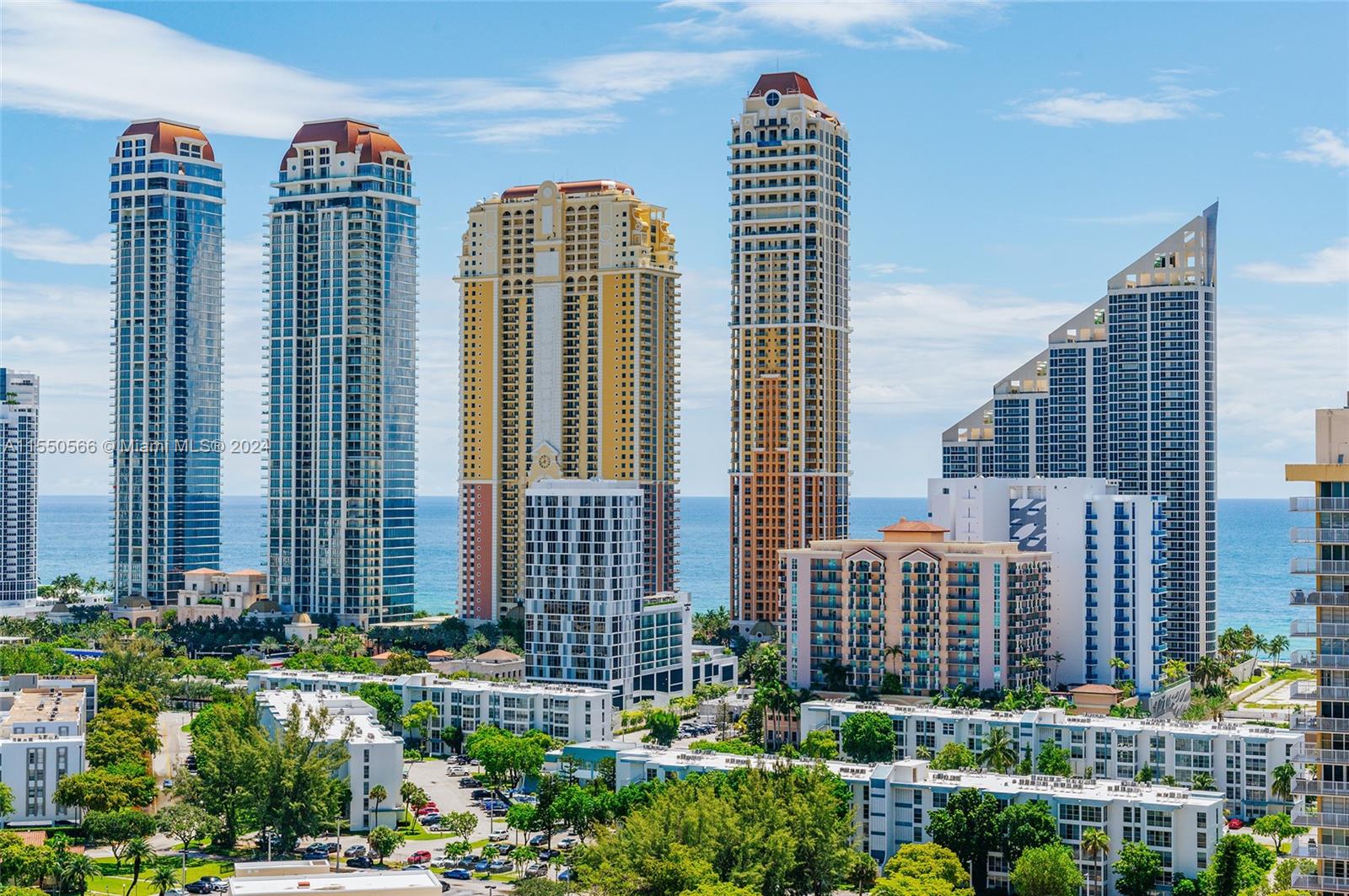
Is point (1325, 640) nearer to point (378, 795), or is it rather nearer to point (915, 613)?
point (378, 795)

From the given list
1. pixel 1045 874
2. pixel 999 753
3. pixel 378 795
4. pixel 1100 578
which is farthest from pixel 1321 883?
pixel 1100 578

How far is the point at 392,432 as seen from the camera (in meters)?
167

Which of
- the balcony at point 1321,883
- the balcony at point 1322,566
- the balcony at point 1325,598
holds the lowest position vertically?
the balcony at point 1321,883

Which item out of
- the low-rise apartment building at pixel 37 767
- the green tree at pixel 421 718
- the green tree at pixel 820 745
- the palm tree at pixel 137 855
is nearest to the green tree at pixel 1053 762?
the green tree at pixel 820 745

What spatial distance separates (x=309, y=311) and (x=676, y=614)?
56100mm

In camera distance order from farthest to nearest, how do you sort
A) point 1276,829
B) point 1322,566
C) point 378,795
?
point 378,795
point 1276,829
point 1322,566

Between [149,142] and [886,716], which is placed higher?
[149,142]

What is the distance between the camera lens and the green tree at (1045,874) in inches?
2835

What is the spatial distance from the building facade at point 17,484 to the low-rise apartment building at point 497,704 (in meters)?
77.6

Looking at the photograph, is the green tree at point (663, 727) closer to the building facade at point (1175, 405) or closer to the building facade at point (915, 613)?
the building facade at point (915, 613)

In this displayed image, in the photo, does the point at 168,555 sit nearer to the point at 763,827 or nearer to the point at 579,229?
the point at 579,229

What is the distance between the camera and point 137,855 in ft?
254

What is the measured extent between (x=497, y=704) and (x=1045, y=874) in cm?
4748

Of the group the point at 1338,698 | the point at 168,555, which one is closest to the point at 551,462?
the point at 168,555
